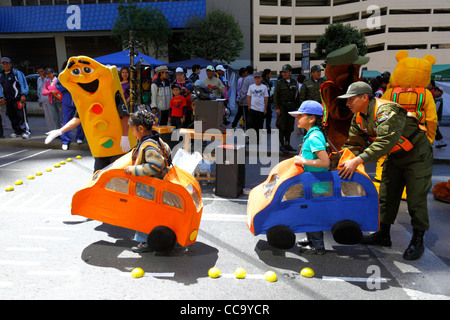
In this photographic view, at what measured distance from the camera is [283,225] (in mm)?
3578

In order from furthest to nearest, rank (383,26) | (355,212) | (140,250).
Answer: (383,26) → (140,250) → (355,212)

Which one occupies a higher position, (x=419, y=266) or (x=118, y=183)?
(x=118, y=183)

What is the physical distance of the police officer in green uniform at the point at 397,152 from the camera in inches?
134

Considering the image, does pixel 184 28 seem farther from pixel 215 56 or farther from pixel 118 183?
pixel 118 183

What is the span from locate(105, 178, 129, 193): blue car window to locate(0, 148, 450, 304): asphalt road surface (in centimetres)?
73

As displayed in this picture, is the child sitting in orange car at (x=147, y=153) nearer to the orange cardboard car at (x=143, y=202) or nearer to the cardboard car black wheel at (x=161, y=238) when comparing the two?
the orange cardboard car at (x=143, y=202)

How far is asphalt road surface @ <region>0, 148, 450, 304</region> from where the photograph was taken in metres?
3.12

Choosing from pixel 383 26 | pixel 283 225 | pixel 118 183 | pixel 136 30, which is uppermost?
pixel 383 26

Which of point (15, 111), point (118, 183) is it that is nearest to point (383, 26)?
point (15, 111)

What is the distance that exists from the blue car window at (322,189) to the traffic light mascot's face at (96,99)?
9.34 feet

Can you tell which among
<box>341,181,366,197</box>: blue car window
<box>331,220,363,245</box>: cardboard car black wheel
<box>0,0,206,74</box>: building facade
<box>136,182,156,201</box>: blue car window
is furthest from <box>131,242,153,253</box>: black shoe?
<box>0,0,206,74</box>: building facade

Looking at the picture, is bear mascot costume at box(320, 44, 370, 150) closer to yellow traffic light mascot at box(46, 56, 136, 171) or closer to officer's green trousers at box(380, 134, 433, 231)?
officer's green trousers at box(380, 134, 433, 231)

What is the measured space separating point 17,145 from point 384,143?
9.98 metres
